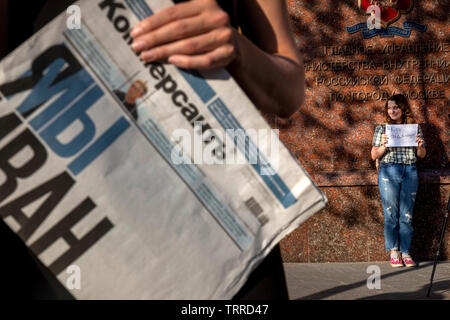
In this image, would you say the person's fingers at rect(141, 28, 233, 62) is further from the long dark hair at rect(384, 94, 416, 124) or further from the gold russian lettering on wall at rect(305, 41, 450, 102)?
the gold russian lettering on wall at rect(305, 41, 450, 102)

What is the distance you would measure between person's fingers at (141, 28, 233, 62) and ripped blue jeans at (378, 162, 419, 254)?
20.1 feet

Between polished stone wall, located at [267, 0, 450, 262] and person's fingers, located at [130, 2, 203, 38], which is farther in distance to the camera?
polished stone wall, located at [267, 0, 450, 262]

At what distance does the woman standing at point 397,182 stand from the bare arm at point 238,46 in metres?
5.64

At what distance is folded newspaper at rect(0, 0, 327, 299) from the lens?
0.91 metres

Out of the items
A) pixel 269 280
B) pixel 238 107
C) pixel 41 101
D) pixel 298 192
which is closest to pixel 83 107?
pixel 41 101

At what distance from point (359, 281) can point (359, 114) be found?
263 cm

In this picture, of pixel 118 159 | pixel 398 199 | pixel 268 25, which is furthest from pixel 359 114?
pixel 118 159

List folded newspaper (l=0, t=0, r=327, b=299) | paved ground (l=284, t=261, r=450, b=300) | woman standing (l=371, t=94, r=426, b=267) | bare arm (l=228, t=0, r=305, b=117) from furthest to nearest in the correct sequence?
woman standing (l=371, t=94, r=426, b=267), paved ground (l=284, t=261, r=450, b=300), bare arm (l=228, t=0, r=305, b=117), folded newspaper (l=0, t=0, r=327, b=299)

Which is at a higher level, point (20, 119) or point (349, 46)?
point (20, 119)

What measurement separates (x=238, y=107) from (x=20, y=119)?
45 cm

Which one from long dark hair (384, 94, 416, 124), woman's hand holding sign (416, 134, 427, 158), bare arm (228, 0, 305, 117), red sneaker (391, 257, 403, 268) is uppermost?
bare arm (228, 0, 305, 117)

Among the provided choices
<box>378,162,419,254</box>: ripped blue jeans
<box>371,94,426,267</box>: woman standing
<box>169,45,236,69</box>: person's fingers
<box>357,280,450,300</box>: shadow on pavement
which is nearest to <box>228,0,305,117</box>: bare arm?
<box>169,45,236,69</box>: person's fingers

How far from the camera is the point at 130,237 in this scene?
0.91 meters

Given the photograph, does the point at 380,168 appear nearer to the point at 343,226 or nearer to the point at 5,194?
the point at 343,226
